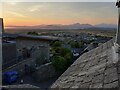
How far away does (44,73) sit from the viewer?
17281 mm

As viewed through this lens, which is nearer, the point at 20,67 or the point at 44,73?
the point at 44,73

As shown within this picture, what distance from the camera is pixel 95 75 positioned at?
308cm

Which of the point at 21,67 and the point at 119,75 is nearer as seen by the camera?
the point at 119,75

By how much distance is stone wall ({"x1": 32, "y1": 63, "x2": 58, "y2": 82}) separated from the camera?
17.0m

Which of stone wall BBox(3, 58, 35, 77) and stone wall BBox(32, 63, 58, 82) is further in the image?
stone wall BBox(3, 58, 35, 77)

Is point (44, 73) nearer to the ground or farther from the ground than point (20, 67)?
nearer to the ground

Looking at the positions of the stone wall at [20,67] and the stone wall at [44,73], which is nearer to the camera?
the stone wall at [44,73]

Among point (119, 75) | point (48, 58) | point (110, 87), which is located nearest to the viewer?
point (110, 87)

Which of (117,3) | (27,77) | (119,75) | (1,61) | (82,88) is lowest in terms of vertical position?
(27,77)

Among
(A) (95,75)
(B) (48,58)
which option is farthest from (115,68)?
(B) (48,58)

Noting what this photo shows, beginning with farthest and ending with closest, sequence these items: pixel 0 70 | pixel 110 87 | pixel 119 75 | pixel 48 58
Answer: pixel 48 58 < pixel 0 70 < pixel 119 75 < pixel 110 87

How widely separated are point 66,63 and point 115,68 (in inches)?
618

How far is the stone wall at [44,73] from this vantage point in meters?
17.0

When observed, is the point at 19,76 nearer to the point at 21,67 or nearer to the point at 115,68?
the point at 21,67
